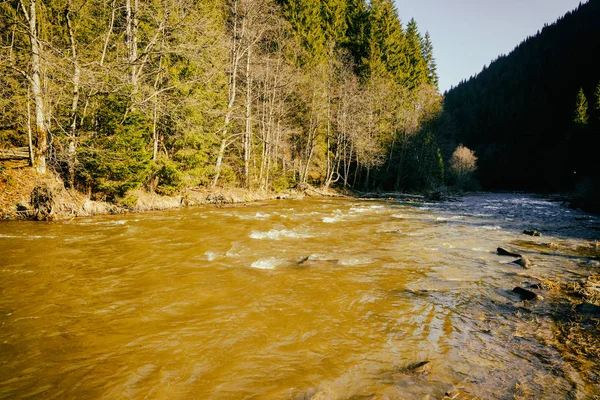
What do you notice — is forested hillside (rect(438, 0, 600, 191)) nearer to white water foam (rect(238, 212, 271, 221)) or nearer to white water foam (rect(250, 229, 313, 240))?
white water foam (rect(238, 212, 271, 221))

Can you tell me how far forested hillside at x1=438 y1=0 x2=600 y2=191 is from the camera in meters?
56.7

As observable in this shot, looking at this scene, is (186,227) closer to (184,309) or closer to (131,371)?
(184,309)

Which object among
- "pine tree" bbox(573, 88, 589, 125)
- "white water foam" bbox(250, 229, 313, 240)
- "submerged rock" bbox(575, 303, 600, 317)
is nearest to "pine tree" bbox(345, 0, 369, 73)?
"white water foam" bbox(250, 229, 313, 240)

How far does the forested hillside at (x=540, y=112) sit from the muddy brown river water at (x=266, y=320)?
41085mm

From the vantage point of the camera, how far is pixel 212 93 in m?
16.9

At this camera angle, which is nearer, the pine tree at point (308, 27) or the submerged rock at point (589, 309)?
the submerged rock at point (589, 309)

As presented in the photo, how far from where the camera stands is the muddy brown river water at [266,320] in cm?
299

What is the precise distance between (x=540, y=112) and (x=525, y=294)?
107250 millimetres

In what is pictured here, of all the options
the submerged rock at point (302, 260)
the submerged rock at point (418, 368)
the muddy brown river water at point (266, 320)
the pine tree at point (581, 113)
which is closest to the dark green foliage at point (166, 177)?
the muddy brown river water at point (266, 320)

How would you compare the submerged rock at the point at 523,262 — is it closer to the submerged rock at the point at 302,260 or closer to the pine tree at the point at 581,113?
the submerged rock at the point at 302,260

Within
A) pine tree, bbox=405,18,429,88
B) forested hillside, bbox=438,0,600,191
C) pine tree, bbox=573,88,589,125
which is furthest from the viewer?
pine tree, bbox=573,88,589,125

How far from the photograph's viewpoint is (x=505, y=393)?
2.89 metres

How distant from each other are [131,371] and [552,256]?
10.8 metres

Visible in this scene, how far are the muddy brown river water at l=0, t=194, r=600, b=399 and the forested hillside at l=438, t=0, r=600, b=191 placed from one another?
41085 millimetres
